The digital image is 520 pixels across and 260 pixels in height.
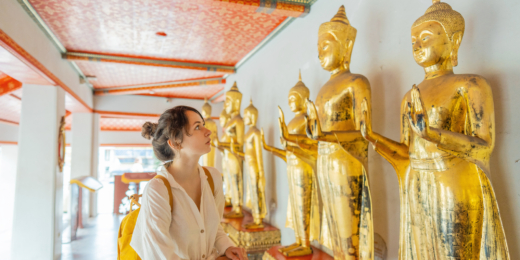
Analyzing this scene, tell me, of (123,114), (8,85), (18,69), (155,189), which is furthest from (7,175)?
(155,189)

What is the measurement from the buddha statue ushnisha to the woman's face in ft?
2.60

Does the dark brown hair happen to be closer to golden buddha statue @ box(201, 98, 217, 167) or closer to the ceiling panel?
the ceiling panel

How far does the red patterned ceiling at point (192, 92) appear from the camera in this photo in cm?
797

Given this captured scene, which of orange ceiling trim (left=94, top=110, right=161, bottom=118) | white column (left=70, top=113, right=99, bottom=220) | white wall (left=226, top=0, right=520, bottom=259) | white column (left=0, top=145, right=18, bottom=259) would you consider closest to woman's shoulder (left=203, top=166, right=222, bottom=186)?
white wall (left=226, top=0, right=520, bottom=259)

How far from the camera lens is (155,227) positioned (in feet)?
4.16

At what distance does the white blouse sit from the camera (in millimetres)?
1271

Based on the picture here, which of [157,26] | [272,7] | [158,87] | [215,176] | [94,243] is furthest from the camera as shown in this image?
[158,87]

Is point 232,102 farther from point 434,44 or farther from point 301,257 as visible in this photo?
point 434,44

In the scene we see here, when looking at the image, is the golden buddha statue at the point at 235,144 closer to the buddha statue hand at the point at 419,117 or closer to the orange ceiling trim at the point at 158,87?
the orange ceiling trim at the point at 158,87

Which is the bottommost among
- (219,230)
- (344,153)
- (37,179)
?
(219,230)

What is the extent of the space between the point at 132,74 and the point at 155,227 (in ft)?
18.8

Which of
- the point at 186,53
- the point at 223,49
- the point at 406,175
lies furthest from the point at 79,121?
the point at 406,175

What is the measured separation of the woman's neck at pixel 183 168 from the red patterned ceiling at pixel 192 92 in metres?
6.14

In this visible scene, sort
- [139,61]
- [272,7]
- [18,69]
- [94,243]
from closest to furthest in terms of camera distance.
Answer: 1. [272,7]
2. [18,69]
3. [139,61]
4. [94,243]
